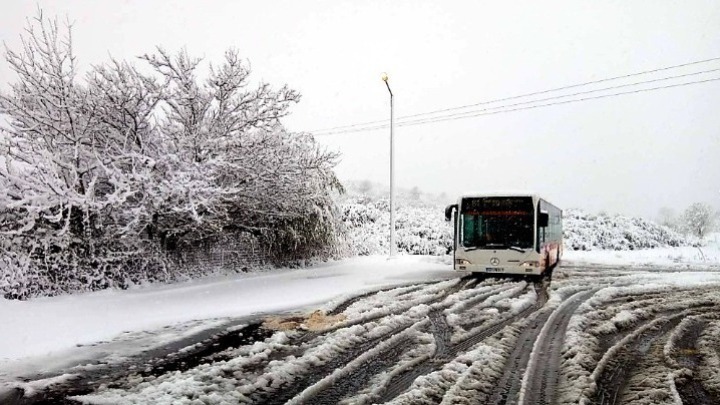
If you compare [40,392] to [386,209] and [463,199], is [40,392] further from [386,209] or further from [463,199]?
[386,209]

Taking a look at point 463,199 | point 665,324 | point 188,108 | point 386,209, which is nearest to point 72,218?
point 188,108

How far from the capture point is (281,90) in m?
16.5

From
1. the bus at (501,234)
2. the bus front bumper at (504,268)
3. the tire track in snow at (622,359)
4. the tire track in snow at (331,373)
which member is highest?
the bus at (501,234)

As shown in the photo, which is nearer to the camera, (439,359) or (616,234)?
(439,359)

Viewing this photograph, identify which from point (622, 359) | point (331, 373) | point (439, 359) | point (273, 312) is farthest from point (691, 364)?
point (273, 312)

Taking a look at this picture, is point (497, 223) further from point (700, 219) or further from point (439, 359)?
point (700, 219)

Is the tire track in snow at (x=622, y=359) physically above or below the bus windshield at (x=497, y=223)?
below

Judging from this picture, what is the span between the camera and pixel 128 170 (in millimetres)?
14445

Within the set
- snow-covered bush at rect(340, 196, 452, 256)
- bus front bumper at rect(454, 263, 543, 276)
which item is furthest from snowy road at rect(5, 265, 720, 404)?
snow-covered bush at rect(340, 196, 452, 256)

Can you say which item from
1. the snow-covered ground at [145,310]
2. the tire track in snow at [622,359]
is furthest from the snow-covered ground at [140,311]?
the tire track in snow at [622,359]

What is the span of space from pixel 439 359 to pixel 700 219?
50.6 meters

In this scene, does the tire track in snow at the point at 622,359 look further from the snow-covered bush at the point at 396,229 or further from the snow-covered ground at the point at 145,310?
the snow-covered bush at the point at 396,229

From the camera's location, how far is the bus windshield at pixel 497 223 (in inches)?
655

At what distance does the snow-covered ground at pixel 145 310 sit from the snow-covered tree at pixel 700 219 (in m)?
38.9
